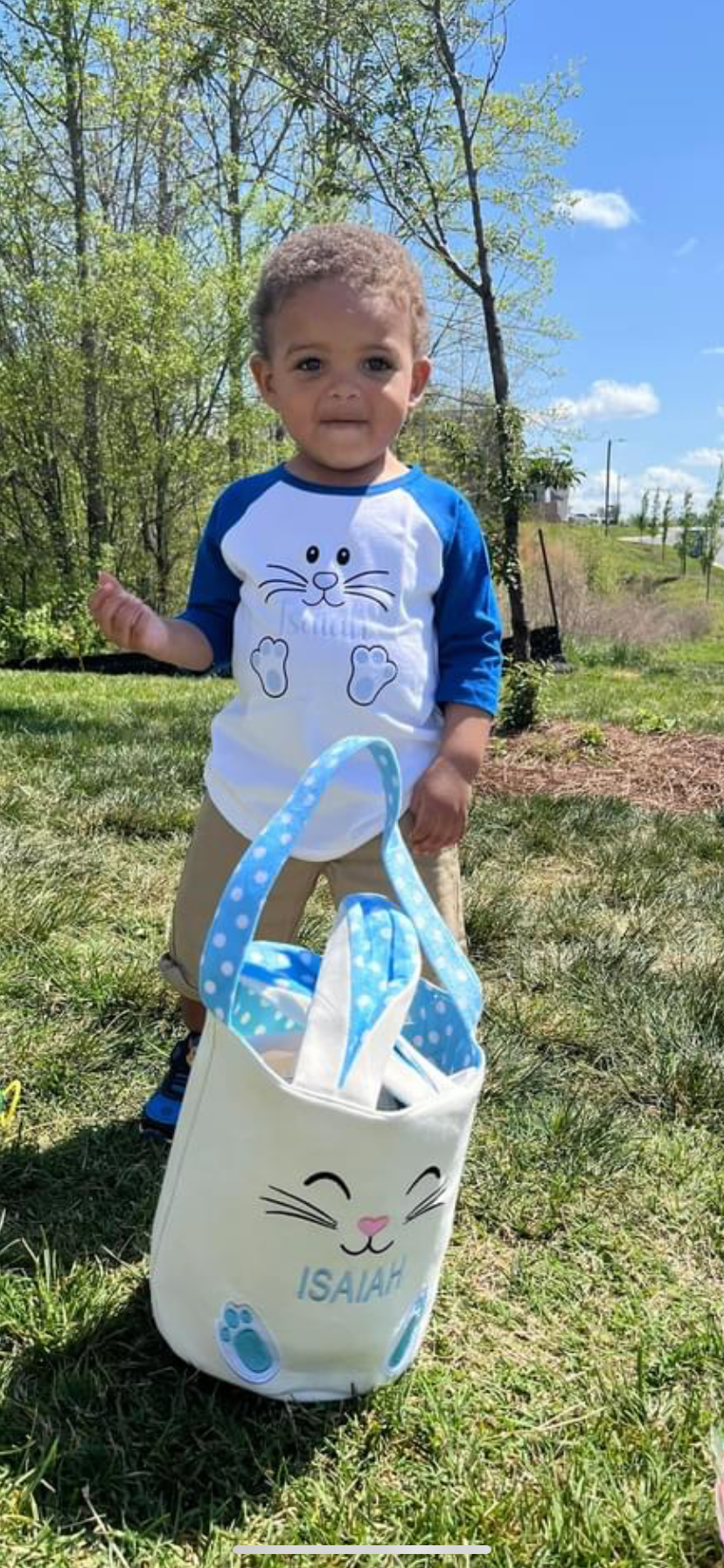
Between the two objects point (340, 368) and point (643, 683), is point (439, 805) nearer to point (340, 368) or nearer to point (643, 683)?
point (340, 368)

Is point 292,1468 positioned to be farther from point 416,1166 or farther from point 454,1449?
point 416,1166

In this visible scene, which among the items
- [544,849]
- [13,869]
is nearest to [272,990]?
[13,869]

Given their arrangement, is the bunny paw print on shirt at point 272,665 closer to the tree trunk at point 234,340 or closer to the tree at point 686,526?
the tree trunk at point 234,340

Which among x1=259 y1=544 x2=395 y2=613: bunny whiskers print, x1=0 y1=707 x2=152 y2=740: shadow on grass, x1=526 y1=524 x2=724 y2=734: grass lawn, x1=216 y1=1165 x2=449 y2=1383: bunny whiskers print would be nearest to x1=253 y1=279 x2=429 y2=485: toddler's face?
x1=259 y1=544 x2=395 y2=613: bunny whiskers print

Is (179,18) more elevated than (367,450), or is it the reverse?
(179,18)

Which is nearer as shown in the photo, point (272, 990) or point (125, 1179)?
point (272, 990)

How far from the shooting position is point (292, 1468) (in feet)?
4.43

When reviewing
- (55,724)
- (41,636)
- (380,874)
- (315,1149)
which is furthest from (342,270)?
(41,636)

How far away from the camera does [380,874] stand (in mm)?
1805

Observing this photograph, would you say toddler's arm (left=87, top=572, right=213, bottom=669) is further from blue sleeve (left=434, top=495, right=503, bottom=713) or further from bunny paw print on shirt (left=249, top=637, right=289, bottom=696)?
blue sleeve (left=434, top=495, right=503, bottom=713)

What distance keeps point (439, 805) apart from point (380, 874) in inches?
5.9

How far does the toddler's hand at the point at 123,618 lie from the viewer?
1.77 meters

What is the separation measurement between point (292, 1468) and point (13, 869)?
223 cm

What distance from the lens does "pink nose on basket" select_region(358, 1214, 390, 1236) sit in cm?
127
